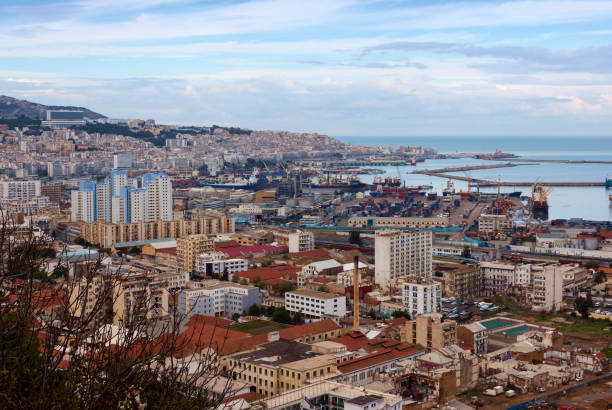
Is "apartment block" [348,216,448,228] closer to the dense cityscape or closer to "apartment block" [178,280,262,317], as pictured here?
the dense cityscape

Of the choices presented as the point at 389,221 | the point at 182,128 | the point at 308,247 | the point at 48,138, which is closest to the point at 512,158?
the point at 182,128

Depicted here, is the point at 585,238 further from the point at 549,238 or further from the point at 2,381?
the point at 2,381

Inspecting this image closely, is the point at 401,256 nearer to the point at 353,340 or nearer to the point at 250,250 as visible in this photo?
the point at 250,250

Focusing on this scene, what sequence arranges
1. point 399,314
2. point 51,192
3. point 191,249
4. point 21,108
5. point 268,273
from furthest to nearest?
point 21,108, point 51,192, point 191,249, point 268,273, point 399,314

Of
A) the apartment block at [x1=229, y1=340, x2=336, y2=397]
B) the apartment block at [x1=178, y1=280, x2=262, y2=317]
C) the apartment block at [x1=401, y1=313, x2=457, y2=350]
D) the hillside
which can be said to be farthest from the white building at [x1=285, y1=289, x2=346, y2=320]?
the hillside

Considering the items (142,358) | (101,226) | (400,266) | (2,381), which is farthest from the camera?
(101,226)

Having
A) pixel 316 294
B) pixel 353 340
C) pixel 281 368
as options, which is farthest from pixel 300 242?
pixel 281 368
